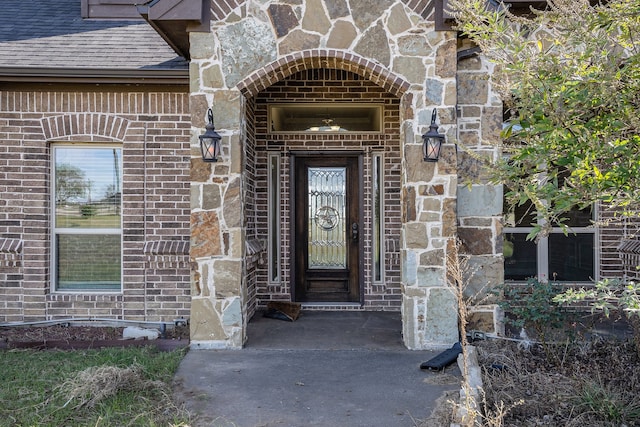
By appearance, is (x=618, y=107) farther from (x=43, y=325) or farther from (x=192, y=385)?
(x=43, y=325)

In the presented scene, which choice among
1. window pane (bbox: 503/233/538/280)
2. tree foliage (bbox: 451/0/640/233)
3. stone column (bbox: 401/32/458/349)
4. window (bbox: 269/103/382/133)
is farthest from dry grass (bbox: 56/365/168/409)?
window pane (bbox: 503/233/538/280)

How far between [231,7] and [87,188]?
309cm

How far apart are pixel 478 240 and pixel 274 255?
3.03 m

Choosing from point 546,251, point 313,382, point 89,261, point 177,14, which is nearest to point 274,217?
point 89,261

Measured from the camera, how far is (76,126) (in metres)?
6.22

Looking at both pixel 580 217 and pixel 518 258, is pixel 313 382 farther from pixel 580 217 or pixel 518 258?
pixel 580 217

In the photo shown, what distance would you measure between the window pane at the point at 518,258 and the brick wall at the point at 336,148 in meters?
1.50

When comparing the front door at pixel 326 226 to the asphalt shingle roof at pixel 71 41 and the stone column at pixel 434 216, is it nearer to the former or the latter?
the stone column at pixel 434 216

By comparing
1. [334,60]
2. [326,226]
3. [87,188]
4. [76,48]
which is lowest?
[326,226]

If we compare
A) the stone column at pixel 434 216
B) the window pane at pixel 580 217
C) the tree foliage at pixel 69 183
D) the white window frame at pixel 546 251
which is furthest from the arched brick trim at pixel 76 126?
the window pane at pixel 580 217

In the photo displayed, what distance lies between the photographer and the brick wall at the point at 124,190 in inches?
245

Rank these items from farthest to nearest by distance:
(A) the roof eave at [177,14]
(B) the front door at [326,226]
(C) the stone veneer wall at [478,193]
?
1. (B) the front door at [326,226]
2. (C) the stone veneer wall at [478,193]
3. (A) the roof eave at [177,14]

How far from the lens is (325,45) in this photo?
5160 millimetres

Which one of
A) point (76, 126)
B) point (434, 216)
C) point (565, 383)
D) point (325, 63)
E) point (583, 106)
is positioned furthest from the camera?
point (76, 126)
